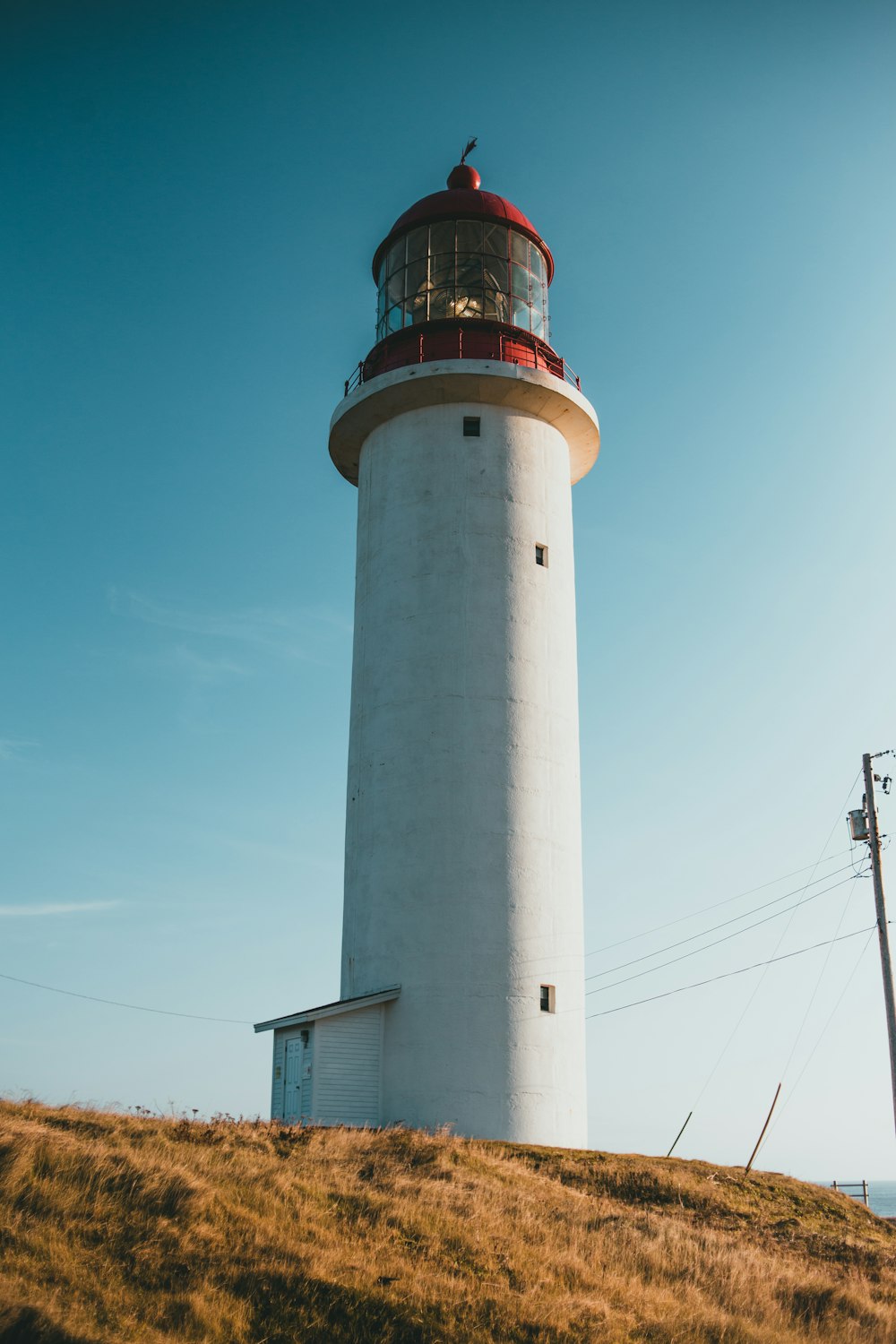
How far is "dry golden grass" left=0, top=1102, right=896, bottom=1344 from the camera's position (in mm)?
9719

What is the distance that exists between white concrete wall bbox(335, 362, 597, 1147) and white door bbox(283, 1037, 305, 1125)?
4.72ft

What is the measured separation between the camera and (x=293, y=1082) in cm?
1973

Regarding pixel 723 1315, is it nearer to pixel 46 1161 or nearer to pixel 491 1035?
pixel 46 1161

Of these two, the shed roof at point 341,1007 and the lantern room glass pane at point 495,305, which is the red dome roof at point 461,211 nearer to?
the lantern room glass pane at point 495,305

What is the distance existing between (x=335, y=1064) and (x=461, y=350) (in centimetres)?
1366

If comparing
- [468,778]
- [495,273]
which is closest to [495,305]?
[495,273]

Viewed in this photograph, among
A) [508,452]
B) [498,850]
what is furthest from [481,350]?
[498,850]

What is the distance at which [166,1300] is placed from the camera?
9.67 metres

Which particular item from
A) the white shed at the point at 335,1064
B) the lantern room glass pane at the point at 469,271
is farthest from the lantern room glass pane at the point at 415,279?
the white shed at the point at 335,1064

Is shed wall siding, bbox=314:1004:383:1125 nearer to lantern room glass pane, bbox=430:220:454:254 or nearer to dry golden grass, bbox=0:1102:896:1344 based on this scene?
dry golden grass, bbox=0:1102:896:1344

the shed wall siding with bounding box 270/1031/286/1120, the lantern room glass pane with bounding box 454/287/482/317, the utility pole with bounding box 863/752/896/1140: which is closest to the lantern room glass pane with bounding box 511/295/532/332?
the lantern room glass pane with bounding box 454/287/482/317

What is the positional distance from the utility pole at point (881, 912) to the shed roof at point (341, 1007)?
8.10 m

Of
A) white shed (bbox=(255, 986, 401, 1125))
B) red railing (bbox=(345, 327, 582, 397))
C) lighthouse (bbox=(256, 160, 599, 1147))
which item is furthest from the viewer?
red railing (bbox=(345, 327, 582, 397))

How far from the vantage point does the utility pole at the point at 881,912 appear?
1925cm
